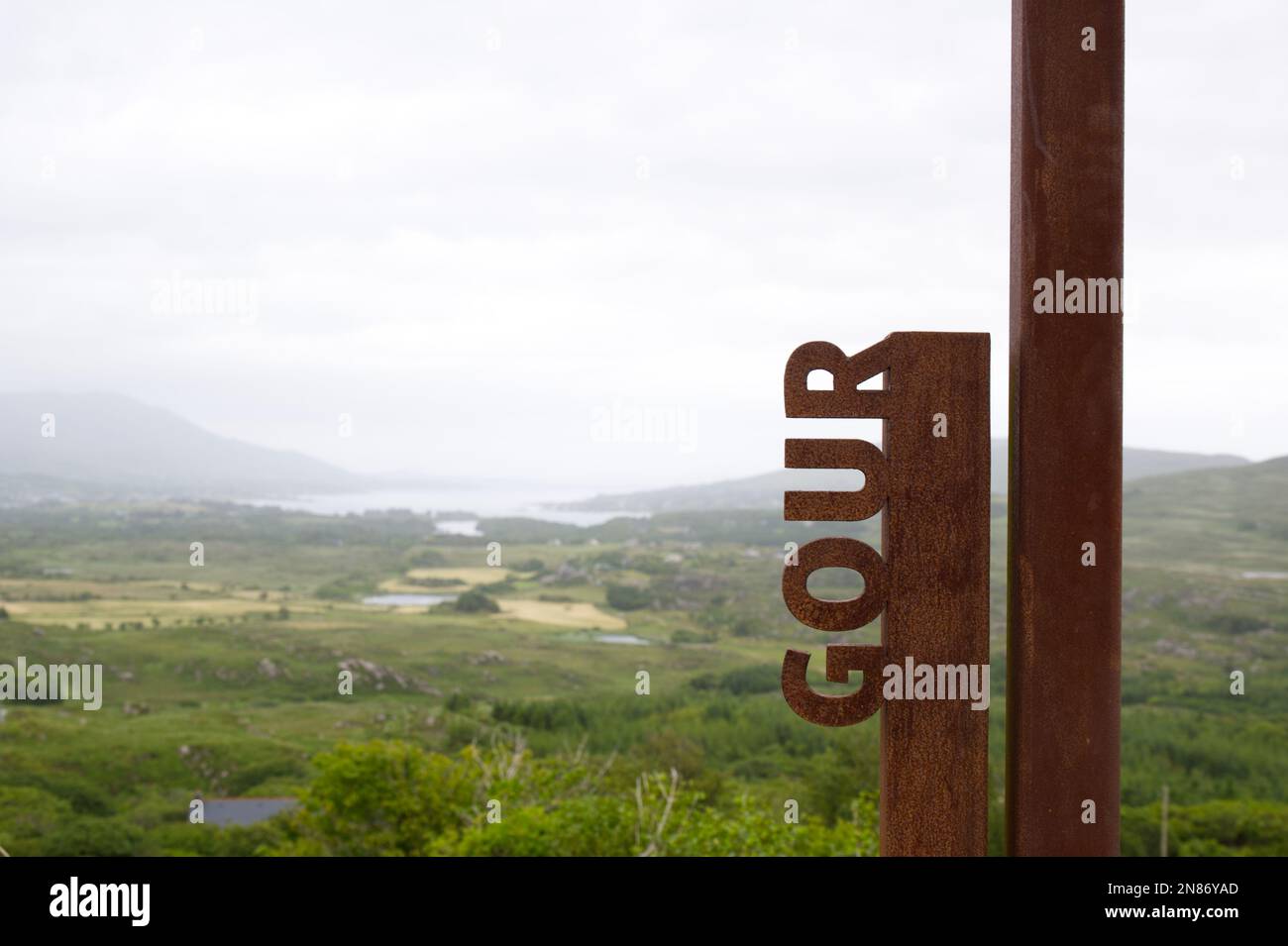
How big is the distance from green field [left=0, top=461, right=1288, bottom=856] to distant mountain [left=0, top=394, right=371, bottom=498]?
3.63 ft

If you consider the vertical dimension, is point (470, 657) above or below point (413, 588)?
below

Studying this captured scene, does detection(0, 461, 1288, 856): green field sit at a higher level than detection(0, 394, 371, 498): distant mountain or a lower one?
lower

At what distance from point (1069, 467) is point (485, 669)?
16439 mm

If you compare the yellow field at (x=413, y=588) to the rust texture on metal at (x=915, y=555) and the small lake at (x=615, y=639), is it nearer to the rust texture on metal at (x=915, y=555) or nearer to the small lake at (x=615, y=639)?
the small lake at (x=615, y=639)

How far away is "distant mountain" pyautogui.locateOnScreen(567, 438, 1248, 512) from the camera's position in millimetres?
16031

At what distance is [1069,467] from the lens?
1639 mm

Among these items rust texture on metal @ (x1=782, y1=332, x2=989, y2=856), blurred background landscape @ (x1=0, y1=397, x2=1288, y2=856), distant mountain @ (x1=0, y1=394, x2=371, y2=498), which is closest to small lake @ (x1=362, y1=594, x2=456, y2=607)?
blurred background landscape @ (x1=0, y1=397, x2=1288, y2=856)

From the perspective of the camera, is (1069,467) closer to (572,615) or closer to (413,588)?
(572,615)

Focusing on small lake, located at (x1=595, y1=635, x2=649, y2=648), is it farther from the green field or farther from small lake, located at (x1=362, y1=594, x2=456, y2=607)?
small lake, located at (x1=362, y1=594, x2=456, y2=607)

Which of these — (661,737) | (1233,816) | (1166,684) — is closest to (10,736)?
(661,737)

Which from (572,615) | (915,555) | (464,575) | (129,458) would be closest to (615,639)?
(572,615)

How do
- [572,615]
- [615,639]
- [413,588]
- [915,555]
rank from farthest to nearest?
1. [413,588]
2. [615,639]
3. [572,615]
4. [915,555]
